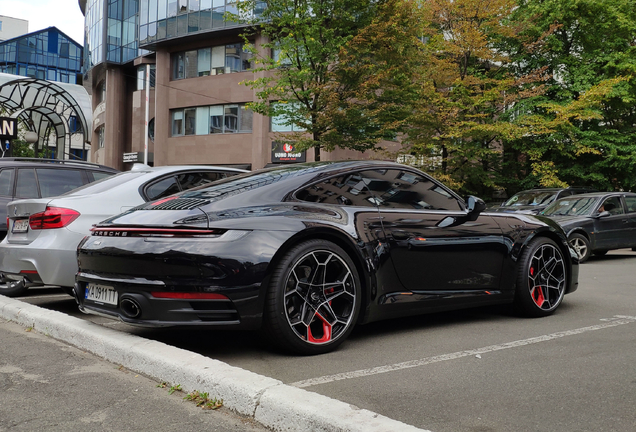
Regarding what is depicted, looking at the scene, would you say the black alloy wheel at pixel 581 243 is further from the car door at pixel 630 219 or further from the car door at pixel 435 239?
the car door at pixel 435 239

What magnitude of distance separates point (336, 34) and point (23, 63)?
63310 mm

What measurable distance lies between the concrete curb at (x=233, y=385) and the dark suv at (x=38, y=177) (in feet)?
11.6

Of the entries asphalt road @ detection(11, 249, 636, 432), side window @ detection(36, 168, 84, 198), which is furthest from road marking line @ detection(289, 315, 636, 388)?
side window @ detection(36, 168, 84, 198)

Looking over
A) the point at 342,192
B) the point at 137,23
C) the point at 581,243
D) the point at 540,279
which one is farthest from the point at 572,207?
the point at 137,23

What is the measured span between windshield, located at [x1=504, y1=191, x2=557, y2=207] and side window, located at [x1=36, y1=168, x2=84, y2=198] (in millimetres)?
12265

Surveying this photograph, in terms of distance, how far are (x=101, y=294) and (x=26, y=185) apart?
4109 mm

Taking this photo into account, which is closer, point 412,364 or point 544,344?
point 412,364

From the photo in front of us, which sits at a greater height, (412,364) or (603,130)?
(603,130)

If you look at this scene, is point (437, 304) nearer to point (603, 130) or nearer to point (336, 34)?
point (336, 34)

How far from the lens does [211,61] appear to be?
3484 centimetres

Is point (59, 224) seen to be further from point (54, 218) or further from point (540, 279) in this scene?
point (540, 279)

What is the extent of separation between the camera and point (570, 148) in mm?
23109

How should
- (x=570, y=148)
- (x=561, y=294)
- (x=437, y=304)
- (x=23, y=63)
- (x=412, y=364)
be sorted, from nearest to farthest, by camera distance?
(x=412, y=364), (x=437, y=304), (x=561, y=294), (x=570, y=148), (x=23, y=63)

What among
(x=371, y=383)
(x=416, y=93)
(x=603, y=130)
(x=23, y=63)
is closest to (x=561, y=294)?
(x=371, y=383)
